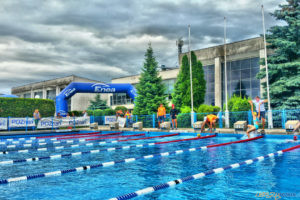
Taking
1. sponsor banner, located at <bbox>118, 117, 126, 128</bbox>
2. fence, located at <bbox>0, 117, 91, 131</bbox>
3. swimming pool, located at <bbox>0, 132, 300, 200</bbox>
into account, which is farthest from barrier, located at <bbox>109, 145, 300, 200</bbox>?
fence, located at <bbox>0, 117, 91, 131</bbox>

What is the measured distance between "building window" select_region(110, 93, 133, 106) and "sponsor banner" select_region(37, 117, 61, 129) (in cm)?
2260

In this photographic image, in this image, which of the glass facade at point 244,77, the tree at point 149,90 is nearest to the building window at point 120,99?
the tree at point 149,90

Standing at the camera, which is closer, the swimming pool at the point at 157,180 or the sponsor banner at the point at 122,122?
the swimming pool at the point at 157,180

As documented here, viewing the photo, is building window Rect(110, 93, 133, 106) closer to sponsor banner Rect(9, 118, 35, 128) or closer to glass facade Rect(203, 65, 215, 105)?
glass facade Rect(203, 65, 215, 105)

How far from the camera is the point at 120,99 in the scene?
45.7m

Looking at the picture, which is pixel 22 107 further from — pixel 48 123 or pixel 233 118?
pixel 233 118

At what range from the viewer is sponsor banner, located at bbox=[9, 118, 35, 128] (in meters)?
19.3

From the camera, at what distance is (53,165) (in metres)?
7.14

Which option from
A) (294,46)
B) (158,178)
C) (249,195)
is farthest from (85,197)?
(294,46)

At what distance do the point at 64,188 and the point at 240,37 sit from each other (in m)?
27.7

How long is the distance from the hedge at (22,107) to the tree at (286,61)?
19513 millimetres

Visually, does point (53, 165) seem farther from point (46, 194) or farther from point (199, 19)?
point (199, 19)

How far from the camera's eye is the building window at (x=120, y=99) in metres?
44.4

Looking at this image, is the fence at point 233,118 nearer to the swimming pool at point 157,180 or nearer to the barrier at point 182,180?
the swimming pool at point 157,180
